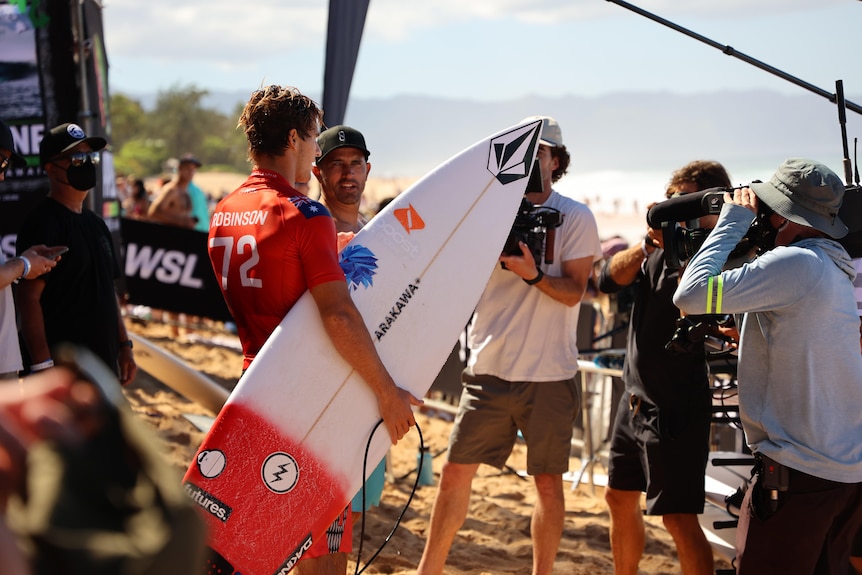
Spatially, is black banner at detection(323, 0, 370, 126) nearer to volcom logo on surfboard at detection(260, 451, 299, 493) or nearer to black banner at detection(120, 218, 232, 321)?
black banner at detection(120, 218, 232, 321)

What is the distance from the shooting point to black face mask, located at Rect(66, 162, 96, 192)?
159 inches

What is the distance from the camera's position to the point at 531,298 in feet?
13.1

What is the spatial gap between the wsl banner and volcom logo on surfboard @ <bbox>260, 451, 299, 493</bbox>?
13.2 ft

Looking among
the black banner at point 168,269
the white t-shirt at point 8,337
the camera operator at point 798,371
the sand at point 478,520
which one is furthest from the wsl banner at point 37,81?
the camera operator at point 798,371

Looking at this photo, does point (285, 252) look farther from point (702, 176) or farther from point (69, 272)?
point (702, 176)

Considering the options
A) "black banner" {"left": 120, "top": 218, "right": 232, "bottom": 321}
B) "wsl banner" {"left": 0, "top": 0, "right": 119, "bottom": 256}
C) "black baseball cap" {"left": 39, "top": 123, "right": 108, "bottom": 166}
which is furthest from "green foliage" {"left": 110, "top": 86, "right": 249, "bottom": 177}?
"black baseball cap" {"left": 39, "top": 123, "right": 108, "bottom": 166}

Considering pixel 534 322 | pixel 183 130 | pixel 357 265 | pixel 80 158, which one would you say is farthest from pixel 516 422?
pixel 183 130

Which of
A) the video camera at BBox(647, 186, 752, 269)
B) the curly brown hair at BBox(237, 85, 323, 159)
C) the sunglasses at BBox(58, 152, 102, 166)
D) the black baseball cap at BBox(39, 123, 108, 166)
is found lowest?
the video camera at BBox(647, 186, 752, 269)

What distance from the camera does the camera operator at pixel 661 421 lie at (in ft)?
11.9

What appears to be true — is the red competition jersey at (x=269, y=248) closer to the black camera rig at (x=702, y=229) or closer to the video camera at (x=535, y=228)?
the video camera at (x=535, y=228)

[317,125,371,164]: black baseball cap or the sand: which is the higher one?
[317,125,371,164]: black baseball cap

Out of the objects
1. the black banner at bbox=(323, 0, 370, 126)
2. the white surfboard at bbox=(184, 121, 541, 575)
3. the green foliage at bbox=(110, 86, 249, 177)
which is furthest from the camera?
the green foliage at bbox=(110, 86, 249, 177)

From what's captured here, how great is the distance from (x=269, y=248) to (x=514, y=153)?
1.43 meters

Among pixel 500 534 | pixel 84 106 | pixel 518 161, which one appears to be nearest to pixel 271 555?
pixel 518 161
